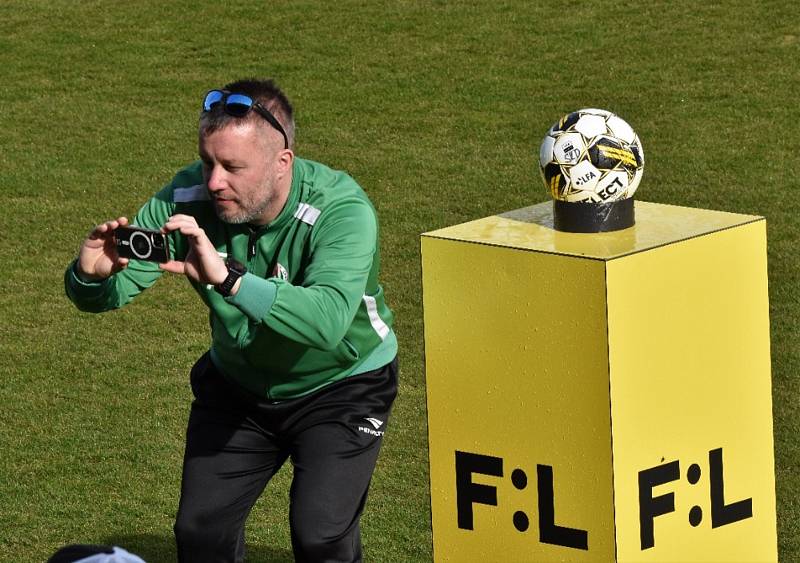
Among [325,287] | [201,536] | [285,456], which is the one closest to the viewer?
[325,287]

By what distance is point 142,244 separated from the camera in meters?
5.50

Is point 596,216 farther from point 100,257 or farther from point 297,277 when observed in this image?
point 100,257

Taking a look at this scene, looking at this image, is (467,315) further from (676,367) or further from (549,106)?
(549,106)

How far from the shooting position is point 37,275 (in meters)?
11.2

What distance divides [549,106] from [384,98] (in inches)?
57.0

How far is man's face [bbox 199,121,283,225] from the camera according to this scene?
5.53 metres

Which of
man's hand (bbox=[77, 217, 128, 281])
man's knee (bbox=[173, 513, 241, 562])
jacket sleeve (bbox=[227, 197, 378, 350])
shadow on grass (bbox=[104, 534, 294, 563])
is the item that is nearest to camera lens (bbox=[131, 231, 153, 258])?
man's hand (bbox=[77, 217, 128, 281])

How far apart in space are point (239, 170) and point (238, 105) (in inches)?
8.6

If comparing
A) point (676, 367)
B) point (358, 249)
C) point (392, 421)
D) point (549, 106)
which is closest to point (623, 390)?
point (676, 367)

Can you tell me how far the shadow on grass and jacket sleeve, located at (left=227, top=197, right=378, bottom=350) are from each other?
6.40 feet

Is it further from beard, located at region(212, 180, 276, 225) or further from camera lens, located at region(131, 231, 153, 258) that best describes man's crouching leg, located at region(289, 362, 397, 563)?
camera lens, located at region(131, 231, 153, 258)

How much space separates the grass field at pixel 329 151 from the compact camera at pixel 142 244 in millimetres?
2326

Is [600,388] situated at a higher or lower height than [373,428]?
higher

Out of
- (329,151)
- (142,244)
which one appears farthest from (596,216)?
(329,151)
